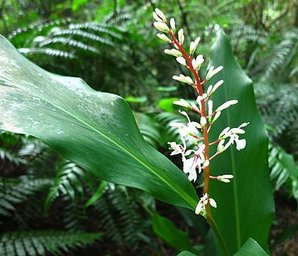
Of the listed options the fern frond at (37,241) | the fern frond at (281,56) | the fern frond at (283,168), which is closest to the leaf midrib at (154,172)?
the fern frond at (37,241)

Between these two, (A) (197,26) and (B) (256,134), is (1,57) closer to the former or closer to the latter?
(B) (256,134)

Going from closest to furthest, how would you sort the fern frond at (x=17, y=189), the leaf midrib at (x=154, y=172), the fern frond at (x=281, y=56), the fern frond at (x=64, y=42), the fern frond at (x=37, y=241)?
the leaf midrib at (x=154, y=172) < the fern frond at (x=37, y=241) < the fern frond at (x=17, y=189) < the fern frond at (x=64, y=42) < the fern frond at (x=281, y=56)

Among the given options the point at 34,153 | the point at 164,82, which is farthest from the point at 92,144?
the point at 164,82

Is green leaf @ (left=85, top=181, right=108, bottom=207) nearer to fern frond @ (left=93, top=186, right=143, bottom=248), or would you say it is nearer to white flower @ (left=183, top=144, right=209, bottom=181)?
fern frond @ (left=93, top=186, right=143, bottom=248)

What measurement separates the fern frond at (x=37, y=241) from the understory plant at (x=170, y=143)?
1.71ft

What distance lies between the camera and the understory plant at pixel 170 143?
0.67 meters

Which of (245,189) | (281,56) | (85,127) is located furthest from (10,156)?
(281,56)

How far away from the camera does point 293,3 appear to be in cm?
329

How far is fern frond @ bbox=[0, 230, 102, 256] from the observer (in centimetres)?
113

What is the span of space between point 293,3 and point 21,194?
3.03 metres

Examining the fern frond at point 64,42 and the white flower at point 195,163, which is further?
the fern frond at point 64,42

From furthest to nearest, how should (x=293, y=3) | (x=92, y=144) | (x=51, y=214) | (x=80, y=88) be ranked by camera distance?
(x=293, y=3) < (x=51, y=214) < (x=80, y=88) < (x=92, y=144)

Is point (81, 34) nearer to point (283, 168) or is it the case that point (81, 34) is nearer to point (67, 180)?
point (67, 180)

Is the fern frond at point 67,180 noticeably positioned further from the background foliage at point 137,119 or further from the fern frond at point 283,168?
the fern frond at point 283,168
